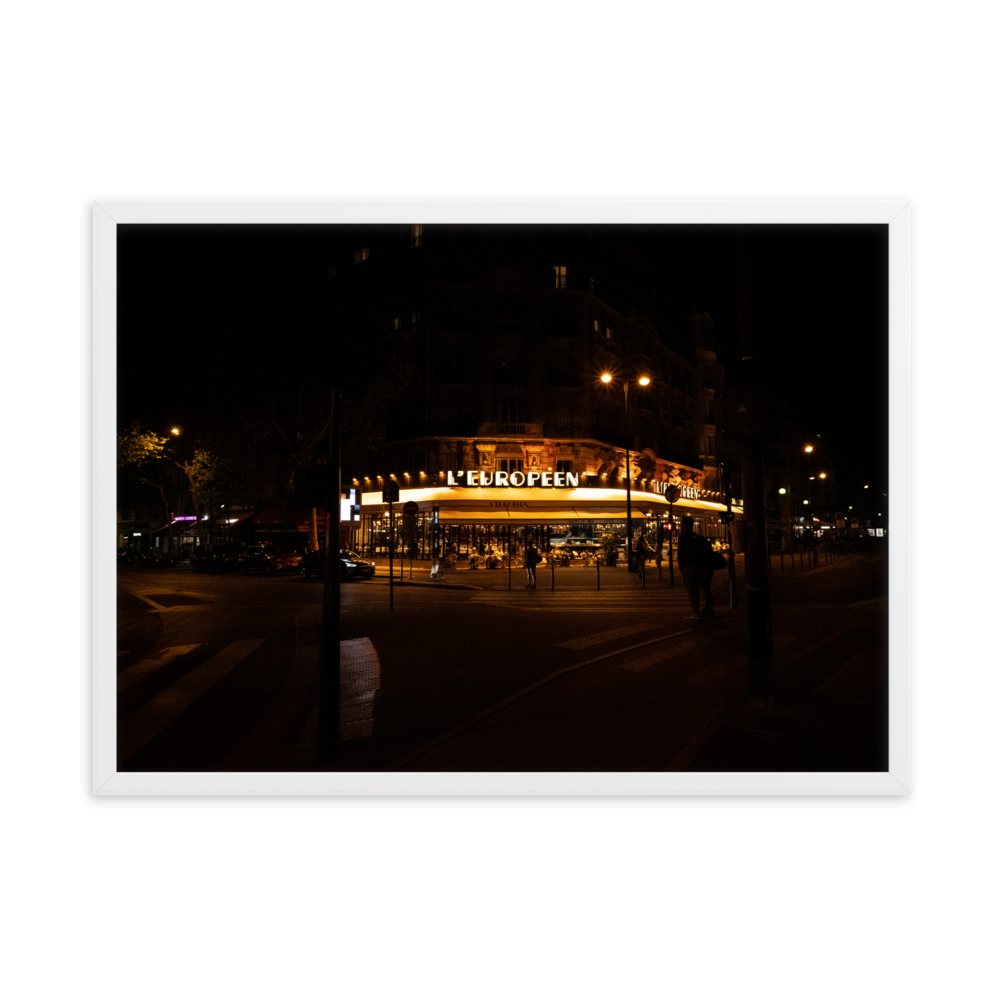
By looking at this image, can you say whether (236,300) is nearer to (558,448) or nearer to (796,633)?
(796,633)

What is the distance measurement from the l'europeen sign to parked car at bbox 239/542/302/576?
24.9 ft

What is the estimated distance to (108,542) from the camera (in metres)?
3.78

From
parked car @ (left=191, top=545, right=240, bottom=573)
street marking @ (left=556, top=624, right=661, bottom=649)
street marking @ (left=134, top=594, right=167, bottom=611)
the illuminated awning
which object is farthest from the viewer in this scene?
parked car @ (left=191, top=545, right=240, bottom=573)

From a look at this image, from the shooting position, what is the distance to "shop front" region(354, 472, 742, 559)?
2769cm

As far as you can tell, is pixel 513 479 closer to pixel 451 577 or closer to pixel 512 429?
pixel 512 429

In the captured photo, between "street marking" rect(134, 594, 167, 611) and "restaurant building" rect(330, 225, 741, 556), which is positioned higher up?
"restaurant building" rect(330, 225, 741, 556)

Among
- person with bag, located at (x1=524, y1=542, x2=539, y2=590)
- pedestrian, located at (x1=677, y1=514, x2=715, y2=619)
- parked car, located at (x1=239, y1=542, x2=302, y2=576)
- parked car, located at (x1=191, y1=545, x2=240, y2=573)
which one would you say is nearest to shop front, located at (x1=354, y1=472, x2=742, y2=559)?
parked car, located at (x1=239, y1=542, x2=302, y2=576)

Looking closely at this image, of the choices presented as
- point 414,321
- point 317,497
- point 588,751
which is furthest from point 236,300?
point 414,321

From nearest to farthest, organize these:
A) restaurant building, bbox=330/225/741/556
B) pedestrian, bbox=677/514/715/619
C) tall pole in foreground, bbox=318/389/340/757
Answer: tall pole in foreground, bbox=318/389/340/757
pedestrian, bbox=677/514/715/619
restaurant building, bbox=330/225/741/556

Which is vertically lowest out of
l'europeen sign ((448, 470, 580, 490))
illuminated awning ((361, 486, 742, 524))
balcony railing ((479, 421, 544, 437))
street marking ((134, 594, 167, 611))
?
street marking ((134, 594, 167, 611))

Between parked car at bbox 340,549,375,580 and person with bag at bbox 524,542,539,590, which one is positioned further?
parked car at bbox 340,549,375,580

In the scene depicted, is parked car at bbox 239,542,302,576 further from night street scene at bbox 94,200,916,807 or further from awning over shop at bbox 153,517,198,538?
awning over shop at bbox 153,517,198,538

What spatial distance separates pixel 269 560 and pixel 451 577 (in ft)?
29.6

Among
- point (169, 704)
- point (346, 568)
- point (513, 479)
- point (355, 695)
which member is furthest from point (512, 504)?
point (169, 704)
